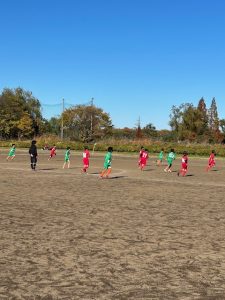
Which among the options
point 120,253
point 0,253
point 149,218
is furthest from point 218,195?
point 0,253

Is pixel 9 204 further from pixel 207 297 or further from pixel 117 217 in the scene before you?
pixel 207 297

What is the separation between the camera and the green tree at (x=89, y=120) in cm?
10738

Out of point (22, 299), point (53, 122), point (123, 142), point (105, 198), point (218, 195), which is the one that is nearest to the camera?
point (22, 299)

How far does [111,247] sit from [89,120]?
102418 mm

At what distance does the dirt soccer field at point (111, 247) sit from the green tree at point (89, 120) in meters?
91.3

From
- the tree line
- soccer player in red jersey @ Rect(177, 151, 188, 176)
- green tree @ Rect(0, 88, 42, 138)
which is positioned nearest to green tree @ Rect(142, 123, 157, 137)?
the tree line

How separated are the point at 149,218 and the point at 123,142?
2278 inches

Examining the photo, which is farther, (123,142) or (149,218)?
(123,142)

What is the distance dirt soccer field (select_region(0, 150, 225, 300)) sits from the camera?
577 cm

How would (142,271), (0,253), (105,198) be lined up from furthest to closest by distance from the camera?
(105,198) → (0,253) → (142,271)

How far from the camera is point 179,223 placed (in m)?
10.5

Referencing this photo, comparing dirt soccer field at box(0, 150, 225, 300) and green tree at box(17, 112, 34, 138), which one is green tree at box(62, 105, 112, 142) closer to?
green tree at box(17, 112, 34, 138)

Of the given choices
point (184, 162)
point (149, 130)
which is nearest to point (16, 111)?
point (149, 130)

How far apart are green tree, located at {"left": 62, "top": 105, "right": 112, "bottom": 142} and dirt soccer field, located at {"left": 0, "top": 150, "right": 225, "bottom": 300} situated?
9132 centimetres
